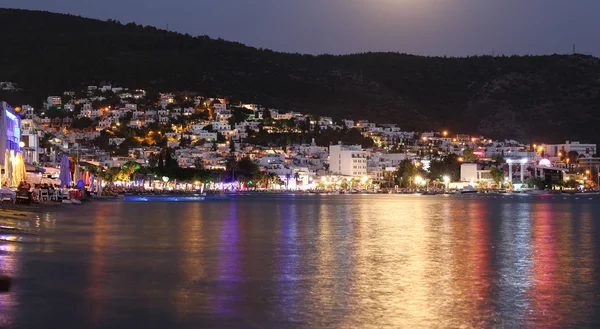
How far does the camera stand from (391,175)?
6191 inches

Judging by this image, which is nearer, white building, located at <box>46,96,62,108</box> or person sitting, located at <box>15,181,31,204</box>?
person sitting, located at <box>15,181,31,204</box>

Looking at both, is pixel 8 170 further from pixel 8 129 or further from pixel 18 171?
pixel 8 129

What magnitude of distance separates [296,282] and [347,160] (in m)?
153

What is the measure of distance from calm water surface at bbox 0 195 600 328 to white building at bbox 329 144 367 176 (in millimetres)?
141039

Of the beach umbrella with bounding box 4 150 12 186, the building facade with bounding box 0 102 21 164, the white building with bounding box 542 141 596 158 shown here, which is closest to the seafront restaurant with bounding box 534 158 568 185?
the white building with bounding box 542 141 596 158

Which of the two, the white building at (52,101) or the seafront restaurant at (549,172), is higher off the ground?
the white building at (52,101)

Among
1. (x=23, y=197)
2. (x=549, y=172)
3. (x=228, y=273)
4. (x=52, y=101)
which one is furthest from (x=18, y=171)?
(x=52, y=101)

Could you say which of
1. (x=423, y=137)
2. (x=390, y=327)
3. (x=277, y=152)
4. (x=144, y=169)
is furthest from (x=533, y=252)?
(x=423, y=137)

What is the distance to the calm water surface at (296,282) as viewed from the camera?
36.2 feet

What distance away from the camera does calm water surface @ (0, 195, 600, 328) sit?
11.0m

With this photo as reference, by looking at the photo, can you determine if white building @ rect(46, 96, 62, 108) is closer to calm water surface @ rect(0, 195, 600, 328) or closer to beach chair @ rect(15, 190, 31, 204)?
beach chair @ rect(15, 190, 31, 204)

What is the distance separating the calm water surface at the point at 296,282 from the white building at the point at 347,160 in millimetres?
141039

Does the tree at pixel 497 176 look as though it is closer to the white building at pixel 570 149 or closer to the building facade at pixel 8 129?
the white building at pixel 570 149

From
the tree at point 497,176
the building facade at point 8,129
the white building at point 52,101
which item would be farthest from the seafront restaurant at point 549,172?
the building facade at point 8,129
